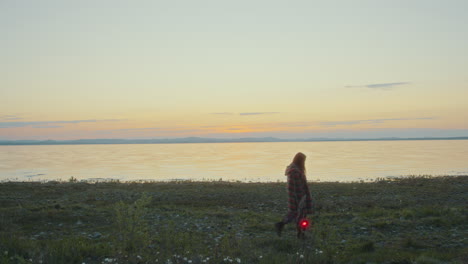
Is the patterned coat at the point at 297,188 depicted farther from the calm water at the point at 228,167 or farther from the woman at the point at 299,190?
the calm water at the point at 228,167

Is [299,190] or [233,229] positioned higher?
[299,190]

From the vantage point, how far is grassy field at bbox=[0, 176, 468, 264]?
29.8 ft

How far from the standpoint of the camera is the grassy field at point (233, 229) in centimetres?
909

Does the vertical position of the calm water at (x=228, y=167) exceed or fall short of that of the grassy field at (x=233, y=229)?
it falls short

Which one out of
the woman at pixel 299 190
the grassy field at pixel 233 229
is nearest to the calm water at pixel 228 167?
the grassy field at pixel 233 229

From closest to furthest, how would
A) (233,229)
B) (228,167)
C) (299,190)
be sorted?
(299,190) < (233,229) < (228,167)

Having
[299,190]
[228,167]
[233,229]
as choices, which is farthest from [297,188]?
[228,167]

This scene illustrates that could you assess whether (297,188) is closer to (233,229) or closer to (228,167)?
(233,229)

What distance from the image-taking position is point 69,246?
9.94 m

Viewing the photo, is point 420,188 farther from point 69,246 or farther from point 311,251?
point 69,246

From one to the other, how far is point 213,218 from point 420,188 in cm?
1803

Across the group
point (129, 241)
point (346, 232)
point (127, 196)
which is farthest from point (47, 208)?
point (346, 232)

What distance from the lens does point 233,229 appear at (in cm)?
1349

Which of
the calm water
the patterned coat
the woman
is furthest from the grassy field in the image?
the calm water
